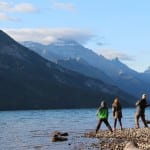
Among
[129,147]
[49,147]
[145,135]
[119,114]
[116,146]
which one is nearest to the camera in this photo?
[129,147]

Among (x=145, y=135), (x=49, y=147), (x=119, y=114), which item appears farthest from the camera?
(x=119, y=114)

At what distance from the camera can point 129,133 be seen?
123ft

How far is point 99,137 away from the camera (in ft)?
120

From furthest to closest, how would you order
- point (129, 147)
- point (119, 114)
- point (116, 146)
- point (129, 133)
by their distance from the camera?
point (119, 114) < point (129, 133) < point (116, 146) < point (129, 147)

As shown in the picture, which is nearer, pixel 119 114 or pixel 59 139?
pixel 59 139

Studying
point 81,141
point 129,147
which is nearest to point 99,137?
point 81,141

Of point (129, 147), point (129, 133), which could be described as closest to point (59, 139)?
point (129, 133)

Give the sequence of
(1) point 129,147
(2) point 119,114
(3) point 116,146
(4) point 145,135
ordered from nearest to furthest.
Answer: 1. (1) point 129,147
2. (3) point 116,146
3. (4) point 145,135
4. (2) point 119,114

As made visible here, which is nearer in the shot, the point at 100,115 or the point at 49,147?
the point at 49,147

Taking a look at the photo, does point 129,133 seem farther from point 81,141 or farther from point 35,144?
point 35,144

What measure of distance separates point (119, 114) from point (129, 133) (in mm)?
3505

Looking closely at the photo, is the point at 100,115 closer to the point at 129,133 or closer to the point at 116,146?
the point at 129,133

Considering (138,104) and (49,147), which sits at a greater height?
(138,104)

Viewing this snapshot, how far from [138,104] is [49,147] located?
31.2 ft
